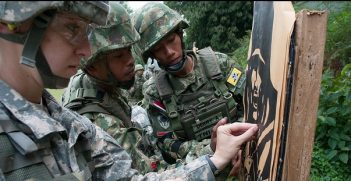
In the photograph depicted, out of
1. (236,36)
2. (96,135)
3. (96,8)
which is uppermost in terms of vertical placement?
(96,8)

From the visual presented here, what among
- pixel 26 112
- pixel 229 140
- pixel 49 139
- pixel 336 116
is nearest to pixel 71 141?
pixel 49 139

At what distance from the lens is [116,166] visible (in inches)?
81.9

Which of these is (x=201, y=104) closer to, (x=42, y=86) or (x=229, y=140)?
(x=229, y=140)

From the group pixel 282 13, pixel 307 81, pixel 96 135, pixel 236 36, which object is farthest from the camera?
pixel 236 36

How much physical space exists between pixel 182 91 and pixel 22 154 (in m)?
1.85

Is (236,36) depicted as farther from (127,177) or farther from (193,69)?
(127,177)

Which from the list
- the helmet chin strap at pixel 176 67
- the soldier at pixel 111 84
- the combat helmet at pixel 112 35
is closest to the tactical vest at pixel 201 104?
the helmet chin strap at pixel 176 67

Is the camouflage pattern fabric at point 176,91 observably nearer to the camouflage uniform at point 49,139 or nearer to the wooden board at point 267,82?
the camouflage uniform at point 49,139

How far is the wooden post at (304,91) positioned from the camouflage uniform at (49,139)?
681 millimetres

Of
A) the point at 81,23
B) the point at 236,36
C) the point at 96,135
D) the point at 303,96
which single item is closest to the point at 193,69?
the point at 96,135

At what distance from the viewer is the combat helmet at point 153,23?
124 inches

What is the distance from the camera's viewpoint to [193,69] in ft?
11.1

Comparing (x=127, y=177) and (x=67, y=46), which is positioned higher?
(x=67, y=46)

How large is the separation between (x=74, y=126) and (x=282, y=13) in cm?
102
